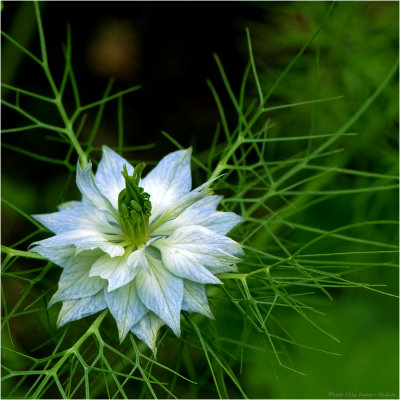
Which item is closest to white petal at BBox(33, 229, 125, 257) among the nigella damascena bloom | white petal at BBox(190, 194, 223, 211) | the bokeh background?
the nigella damascena bloom

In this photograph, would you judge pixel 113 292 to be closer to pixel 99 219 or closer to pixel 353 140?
pixel 99 219

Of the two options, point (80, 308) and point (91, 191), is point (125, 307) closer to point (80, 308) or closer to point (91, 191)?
point (80, 308)

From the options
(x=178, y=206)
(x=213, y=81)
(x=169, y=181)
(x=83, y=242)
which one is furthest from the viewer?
(x=213, y=81)

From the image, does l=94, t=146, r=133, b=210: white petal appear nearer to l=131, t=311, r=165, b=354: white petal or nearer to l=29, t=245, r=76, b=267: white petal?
l=29, t=245, r=76, b=267: white petal

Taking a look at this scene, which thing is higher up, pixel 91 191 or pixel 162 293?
pixel 91 191

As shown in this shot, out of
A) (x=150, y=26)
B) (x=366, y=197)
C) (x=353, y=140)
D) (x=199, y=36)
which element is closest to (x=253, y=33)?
(x=199, y=36)

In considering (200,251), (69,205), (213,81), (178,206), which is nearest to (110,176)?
(69,205)
